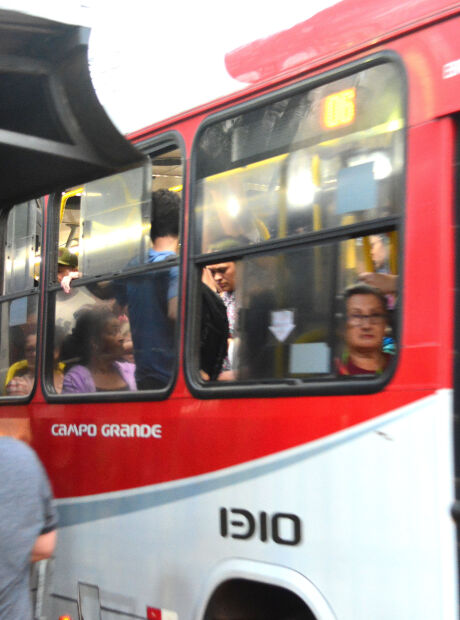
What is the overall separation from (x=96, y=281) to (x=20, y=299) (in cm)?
94

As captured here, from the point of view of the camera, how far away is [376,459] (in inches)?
123

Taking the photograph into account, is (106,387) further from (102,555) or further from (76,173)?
(76,173)

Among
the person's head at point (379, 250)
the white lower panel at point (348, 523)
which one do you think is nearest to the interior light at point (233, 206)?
the person's head at point (379, 250)

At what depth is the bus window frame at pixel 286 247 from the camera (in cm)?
319

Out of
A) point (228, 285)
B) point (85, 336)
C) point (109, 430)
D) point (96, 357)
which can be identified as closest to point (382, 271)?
point (228, 285)

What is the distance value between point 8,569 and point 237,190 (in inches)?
73.6

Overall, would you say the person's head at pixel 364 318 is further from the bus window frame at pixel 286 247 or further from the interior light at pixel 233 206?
the interior light at pixel 233 206

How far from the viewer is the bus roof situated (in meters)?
3.26

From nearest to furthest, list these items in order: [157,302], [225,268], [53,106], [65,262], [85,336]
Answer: [53,106] → [225,268] → [157,302] → [85,336] → [65,262]

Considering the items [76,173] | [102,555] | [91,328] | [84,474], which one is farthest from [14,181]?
[102,555]

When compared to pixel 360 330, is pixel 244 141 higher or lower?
higher

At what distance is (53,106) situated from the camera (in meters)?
3.43

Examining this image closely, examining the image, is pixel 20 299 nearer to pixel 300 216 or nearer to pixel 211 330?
pixel 211 330

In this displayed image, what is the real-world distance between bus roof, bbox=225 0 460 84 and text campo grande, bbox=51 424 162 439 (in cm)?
162
